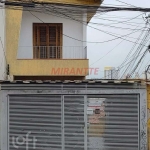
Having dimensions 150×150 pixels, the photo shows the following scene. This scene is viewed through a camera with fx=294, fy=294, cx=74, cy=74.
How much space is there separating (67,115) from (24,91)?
1183mm

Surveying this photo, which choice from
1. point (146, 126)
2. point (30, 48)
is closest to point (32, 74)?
point (30, 48)

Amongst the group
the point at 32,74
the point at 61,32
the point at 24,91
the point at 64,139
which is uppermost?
the point at 61,32

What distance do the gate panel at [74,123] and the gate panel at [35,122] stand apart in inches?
6.7

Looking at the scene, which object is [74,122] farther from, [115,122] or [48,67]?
[48,67]

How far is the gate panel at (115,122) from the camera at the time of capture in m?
6.99

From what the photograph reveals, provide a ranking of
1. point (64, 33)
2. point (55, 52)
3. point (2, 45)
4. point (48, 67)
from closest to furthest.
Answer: point (2, 45), point (48, 67), point (55, 52), point (64, 33)

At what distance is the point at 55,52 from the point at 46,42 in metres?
0.70

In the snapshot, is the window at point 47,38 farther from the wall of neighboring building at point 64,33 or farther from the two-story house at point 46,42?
the wall of neighboring building at point 64,33

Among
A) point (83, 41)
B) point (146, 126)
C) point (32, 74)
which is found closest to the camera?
point (146, 126)

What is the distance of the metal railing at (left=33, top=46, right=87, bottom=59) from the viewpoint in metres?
12.4

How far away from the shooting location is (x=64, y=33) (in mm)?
12758

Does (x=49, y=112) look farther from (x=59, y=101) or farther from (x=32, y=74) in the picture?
(x=32, y=74)

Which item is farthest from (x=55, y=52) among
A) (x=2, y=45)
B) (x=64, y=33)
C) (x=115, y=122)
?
(x=115, y=122)

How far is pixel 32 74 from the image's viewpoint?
1152cm
